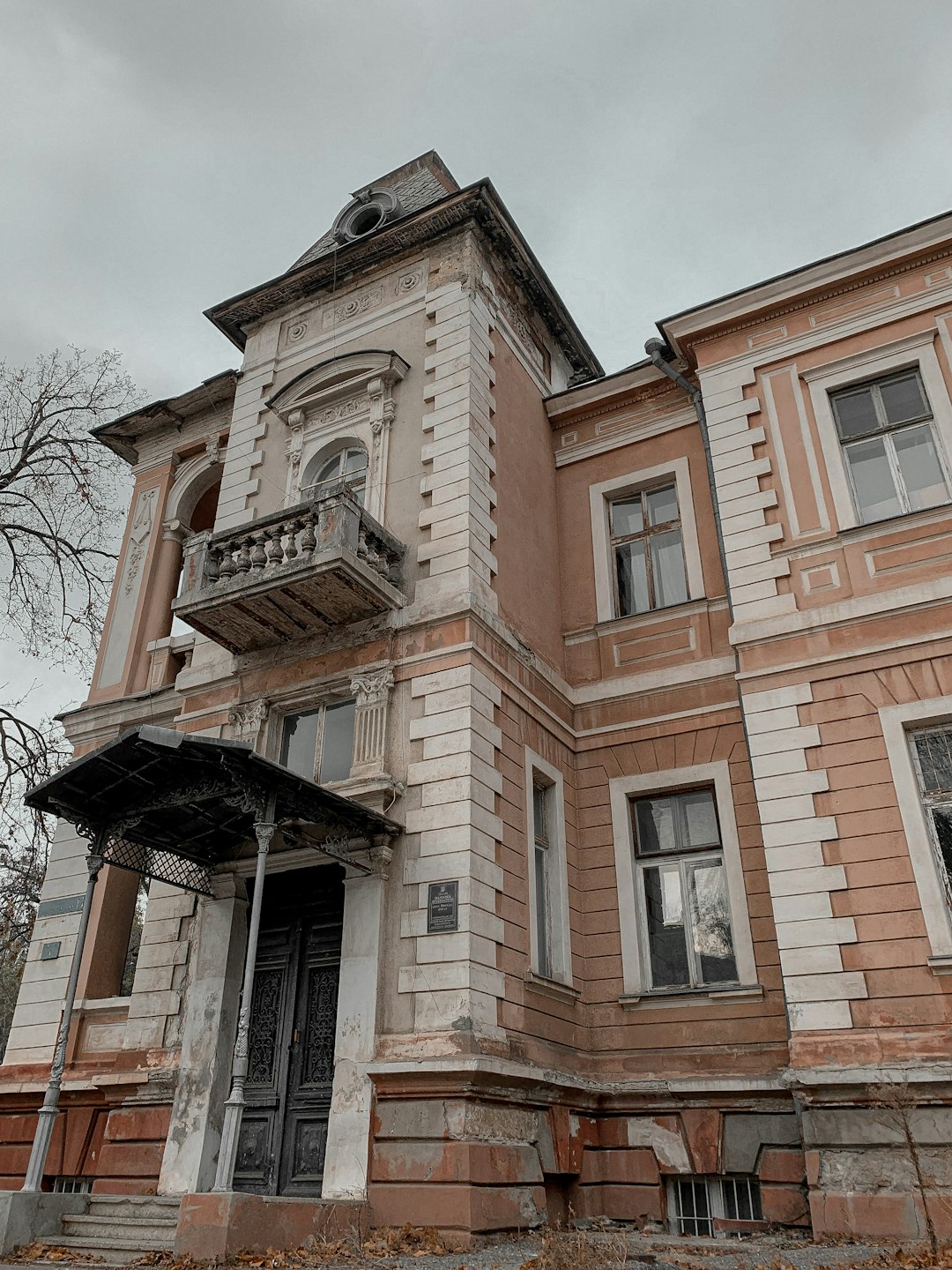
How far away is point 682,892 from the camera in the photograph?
37.6ft

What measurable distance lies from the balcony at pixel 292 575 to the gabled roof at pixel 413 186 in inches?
218

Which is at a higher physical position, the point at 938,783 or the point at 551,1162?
the point at 938,783

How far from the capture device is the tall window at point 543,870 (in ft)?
36.4

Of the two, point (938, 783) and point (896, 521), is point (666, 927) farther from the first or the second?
point (896, 521)

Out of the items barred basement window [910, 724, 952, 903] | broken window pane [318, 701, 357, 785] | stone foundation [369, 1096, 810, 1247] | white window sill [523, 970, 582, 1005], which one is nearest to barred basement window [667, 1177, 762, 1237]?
stone foundation [369, 1096, 810, 1247]

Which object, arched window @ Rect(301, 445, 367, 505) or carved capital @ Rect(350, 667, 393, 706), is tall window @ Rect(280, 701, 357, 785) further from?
arched window @ Rect(301, 445, 367, 505)

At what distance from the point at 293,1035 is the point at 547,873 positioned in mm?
3277

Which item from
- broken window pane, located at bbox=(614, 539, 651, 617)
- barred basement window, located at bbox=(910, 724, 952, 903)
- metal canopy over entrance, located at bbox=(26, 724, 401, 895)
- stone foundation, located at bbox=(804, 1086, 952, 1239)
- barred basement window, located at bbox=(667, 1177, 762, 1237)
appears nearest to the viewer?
stone foundation, located at bbox=(804, 1086, 952, 1239)

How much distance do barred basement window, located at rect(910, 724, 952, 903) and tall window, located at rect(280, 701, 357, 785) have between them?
19.2 feet

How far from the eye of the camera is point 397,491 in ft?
41.3

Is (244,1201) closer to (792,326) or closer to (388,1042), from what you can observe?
(388,1042)

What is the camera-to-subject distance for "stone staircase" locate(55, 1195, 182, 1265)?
813 cm

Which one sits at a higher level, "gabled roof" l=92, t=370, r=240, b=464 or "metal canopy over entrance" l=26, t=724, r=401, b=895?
"gabled roof" l=92, t=370, r=240, b=464

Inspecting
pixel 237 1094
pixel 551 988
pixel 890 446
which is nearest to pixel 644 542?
pixel 890 446
